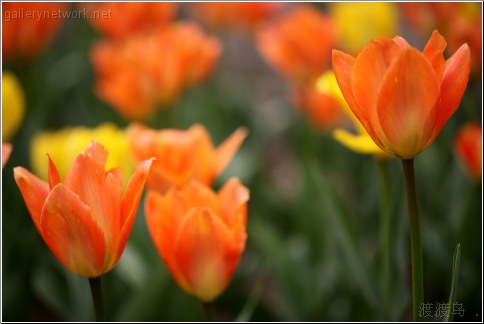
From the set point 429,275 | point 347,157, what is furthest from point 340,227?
point 347,157

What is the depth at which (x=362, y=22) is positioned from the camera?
1.28m

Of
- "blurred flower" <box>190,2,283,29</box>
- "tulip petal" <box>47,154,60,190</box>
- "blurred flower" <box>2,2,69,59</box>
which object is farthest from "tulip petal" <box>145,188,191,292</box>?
"blurred flower" <box>190,2,283,29</box>

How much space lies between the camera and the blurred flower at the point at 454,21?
3.43 ft

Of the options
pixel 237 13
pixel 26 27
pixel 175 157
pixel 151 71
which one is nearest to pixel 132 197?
pixel 175 157

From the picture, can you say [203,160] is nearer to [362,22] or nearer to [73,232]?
[73,232]

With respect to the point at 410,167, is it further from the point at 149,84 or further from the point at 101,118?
the point at 101,118

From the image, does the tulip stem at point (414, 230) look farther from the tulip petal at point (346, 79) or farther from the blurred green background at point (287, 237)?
the blurred green background at point (287, 237)

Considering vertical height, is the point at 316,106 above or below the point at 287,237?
above

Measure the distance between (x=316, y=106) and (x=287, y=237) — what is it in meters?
0.30

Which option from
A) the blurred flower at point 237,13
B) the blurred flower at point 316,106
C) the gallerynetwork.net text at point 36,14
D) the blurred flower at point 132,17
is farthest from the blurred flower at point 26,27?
the blurred flower at point 316,106

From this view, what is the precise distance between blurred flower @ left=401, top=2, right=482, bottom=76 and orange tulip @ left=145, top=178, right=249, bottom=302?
561 mm

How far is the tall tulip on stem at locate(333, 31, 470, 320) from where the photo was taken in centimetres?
52

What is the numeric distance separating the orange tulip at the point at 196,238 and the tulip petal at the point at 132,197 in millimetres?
64

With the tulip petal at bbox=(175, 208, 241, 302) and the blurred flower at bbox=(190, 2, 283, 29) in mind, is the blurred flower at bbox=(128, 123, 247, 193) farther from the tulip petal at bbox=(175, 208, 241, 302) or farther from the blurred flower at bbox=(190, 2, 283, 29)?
the blurred flower at bbox=(190, 2, 283, 29)
